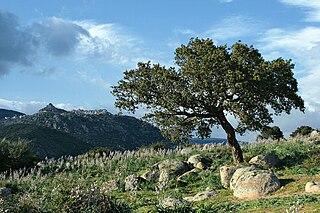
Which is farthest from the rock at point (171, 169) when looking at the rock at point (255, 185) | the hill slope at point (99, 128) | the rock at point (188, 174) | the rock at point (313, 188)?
the hill slope at point (99, 128)

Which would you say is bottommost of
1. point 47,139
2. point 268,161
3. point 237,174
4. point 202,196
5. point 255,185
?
point 202,196

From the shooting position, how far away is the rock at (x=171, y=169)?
25.8 m

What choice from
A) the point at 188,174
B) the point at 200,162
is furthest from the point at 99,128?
the point at 188,174

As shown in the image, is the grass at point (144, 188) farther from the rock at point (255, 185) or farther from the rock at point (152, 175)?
the rock at point (152, 175)

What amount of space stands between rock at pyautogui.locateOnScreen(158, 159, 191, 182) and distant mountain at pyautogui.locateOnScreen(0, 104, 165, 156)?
64.0m

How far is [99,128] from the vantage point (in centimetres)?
10688

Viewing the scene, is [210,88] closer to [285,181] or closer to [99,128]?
[285,181]

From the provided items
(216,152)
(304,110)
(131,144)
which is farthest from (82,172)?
(131,144)

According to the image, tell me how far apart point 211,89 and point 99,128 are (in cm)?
8235

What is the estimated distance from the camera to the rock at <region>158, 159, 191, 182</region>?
2584 centimetres

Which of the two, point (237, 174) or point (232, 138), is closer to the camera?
point (237, 174)

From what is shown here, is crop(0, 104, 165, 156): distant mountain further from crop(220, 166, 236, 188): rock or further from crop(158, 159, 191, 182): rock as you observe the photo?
crop(220, 166, 236, 188): rock

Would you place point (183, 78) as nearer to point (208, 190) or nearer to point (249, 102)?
point (249, 102)

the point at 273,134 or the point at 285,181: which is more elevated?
the point at 273,134
